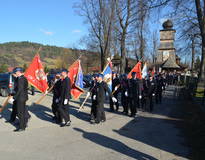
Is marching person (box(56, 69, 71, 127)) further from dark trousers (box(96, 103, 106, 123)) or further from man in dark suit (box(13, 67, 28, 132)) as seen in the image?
man in dark suit (box(13, 67, 28, 132))

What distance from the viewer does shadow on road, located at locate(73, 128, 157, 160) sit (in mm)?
4956

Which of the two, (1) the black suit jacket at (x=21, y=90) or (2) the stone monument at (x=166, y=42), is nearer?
(1) the black suit jacket at (x=21, y=90)

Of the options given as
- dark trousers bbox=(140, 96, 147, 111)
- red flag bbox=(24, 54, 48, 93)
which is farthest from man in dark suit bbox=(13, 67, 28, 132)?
dark trousers bbox=(140, 96, 147, 111)

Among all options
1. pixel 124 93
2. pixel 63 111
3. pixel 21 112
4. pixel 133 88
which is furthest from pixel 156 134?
pixel 21 112

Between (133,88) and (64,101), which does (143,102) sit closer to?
(133,88)

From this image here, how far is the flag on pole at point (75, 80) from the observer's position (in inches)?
394

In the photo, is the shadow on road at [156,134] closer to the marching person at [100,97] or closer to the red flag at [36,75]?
the marching person at [100,97]

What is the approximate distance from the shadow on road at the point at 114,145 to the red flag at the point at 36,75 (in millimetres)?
3411

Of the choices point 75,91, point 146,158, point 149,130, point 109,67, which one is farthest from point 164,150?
point 109,67

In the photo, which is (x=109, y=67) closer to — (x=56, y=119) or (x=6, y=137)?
(x=56, y=119)

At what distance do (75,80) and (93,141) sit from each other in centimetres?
464

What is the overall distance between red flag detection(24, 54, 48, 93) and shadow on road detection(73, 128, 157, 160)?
11.2 ft

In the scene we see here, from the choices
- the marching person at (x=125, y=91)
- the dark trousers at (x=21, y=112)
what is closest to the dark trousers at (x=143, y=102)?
the marching person at (x=125, y=91)

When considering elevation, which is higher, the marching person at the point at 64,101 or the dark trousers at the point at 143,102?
Answer: the marching person at the point at 64,101
